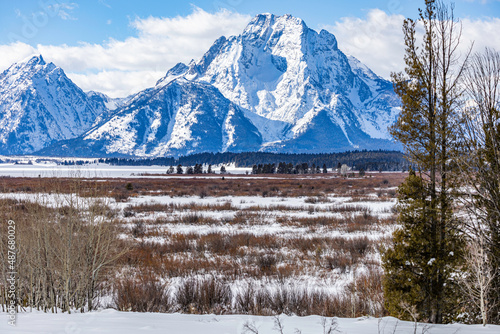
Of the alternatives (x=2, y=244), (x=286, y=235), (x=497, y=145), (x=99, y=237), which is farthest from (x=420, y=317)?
(x=286, y=235)

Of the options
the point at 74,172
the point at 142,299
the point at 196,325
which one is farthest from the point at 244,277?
the point at 74,172

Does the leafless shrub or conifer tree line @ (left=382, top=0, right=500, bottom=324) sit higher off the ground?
conifer tree line @ (left=382, top=0, right=500, bottom=324)

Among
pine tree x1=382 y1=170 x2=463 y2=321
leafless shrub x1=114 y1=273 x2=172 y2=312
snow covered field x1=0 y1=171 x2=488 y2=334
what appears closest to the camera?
snow covered field x1=0 y1=171 x2=488 y2=334

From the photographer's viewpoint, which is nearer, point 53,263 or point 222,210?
point 53,263

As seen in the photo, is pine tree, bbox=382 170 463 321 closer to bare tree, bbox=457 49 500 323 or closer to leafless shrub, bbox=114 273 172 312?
bare tree, bbox=457 49 500 323

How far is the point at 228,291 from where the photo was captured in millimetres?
8328

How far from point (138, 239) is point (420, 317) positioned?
36.6ft

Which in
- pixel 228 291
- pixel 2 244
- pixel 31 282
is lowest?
pixel 228 291

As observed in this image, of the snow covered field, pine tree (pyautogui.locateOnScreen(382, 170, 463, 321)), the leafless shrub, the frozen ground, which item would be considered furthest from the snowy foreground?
the frozen ground

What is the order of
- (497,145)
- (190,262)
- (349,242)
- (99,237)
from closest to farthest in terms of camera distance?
(497,145) → (99,237) → (190,262) → (349,242)

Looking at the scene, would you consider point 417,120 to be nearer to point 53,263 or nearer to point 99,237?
point 99,237

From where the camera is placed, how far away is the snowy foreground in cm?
513

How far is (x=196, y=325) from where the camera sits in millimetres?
5504

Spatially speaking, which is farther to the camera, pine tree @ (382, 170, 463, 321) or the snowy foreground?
pine tree @ (382, 170, 463, 321)
